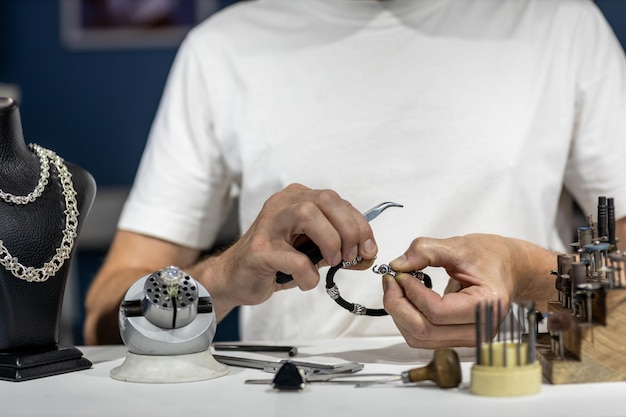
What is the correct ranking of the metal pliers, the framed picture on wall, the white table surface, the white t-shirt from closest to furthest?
the white table surface, the metal pliers, the white t-shirt, the framed picture on wall

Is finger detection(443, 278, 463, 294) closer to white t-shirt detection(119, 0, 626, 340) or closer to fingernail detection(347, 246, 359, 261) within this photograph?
fingernail detection(347, 246, 359, 261)

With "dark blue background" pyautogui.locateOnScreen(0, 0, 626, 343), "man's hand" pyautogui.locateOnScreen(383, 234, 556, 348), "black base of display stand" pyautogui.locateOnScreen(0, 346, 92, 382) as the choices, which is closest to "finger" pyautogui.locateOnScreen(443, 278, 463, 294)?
"man's hand" pyautogui.locateOnScreen(383, 234, 556, 348)

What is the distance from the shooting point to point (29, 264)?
104 centimetres

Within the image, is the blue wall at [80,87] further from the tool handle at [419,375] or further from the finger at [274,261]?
the tool handle at [419,375]

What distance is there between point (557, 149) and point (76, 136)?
7.58 feet

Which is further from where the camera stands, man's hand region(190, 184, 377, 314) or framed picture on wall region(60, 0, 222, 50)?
framed picture on wall region(60, 0, 222, 50)

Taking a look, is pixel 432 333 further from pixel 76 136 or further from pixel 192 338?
pixel 76 136

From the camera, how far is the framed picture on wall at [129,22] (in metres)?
3.47

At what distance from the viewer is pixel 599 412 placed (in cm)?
80

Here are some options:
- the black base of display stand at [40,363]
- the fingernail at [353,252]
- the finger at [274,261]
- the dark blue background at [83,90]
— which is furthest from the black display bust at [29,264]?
the dark blue background at [83,90]

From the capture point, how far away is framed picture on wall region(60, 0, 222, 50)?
3473mm

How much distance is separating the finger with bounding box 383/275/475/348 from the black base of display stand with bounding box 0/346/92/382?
0.33 metres

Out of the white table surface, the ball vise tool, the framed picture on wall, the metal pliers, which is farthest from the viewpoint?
the framed picture on wall

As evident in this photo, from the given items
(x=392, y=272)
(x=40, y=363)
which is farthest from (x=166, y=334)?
(x=392, y=272)
